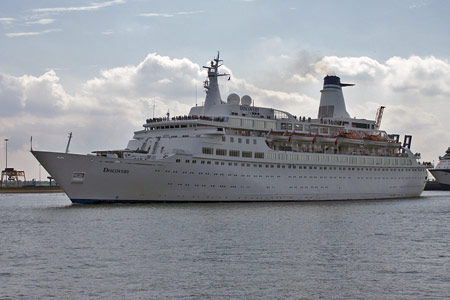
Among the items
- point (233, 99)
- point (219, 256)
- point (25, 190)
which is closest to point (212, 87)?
point (233, 99)

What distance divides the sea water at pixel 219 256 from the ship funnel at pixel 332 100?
33489 mm

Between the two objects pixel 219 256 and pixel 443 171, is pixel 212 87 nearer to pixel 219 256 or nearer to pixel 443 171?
pixel 219 256

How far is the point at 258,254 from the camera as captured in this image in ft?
89.4

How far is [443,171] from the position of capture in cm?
12356

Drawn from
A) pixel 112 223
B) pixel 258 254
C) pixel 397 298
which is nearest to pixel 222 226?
pixel 112 223

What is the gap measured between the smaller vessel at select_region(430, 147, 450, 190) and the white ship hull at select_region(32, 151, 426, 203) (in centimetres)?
6193

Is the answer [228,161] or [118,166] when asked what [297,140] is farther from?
[118,166]

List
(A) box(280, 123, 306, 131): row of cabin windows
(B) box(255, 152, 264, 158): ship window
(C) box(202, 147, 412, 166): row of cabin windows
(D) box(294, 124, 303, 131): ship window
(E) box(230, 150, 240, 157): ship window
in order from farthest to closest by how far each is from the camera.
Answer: (D) box(294, 124, 303, 131): ship window
(A) box(280, 123, 306, 131): row of cabin windows
(B) box(255, 152, 264, 158): ship window
(E) box(230, 150, 240, 157): ship window
(C) box(202, 147, 412, 166): row of cabin windows

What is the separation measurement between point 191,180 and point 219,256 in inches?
1019

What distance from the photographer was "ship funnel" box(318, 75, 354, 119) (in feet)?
250

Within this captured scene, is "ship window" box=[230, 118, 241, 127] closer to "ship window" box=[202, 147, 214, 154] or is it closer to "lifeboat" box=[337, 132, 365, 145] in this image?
"ship window" box=[202, 147, 214, 154]

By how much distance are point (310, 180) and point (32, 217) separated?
3012 cm

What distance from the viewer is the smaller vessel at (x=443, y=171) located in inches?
4868

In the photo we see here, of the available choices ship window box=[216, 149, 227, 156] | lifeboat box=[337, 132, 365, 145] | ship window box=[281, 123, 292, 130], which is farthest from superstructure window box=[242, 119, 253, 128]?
lifeboat box=[337, 132, 365, 145]
